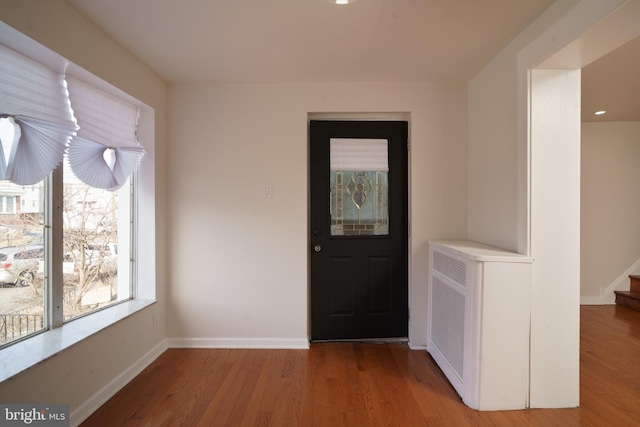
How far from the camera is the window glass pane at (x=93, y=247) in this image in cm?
213

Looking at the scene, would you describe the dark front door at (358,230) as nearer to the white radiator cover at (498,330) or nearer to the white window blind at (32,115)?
the white radiator cover at (498,330)

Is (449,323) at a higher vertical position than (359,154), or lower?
lower

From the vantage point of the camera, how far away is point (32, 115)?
1674 mm

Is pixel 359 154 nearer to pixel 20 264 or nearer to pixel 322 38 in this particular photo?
pixel 322 38

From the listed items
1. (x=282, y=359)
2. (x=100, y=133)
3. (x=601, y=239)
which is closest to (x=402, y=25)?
(x=100, y=133)

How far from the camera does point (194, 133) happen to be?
9.57 feet

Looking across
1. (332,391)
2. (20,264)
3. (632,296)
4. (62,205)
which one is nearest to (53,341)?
(20,264)

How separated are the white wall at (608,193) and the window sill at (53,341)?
5.31 meters

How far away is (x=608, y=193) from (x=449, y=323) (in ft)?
11.6

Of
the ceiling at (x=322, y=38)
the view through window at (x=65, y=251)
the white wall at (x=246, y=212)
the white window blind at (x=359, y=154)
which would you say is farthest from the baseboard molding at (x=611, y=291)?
the view through window at (x=65, y=251)

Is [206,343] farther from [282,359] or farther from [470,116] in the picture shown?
[470,116]

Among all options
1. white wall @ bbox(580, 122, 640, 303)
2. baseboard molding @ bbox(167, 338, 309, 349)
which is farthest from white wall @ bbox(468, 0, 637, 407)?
white wall @ bbox(580, 122, 640, 303)

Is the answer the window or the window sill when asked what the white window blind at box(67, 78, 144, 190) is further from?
the window sill

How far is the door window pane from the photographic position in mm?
3014
